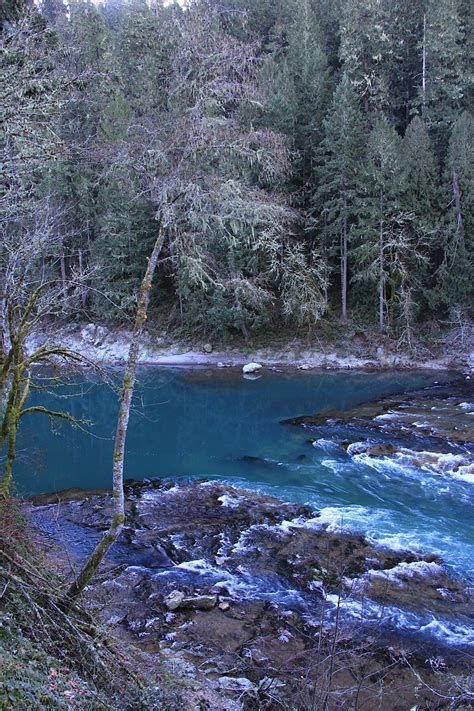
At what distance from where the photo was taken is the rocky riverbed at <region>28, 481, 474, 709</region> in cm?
607

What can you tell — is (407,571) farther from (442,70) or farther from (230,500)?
(442,70)

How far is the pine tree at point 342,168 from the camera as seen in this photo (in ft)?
77.6

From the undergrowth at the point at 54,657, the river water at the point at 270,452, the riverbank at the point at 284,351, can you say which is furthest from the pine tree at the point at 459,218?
the undergrowth at the point at 54,657

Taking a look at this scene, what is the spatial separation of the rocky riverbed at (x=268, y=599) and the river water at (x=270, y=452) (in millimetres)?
1071

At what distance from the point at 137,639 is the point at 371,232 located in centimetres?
2042

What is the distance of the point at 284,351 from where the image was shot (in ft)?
82.2

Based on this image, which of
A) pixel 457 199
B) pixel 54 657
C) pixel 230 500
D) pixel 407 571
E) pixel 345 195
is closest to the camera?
pixel 54 657

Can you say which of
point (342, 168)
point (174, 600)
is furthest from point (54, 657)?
point (342, 168)

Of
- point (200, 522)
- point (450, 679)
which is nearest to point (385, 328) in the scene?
point (200, 522)

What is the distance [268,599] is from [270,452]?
675 cm

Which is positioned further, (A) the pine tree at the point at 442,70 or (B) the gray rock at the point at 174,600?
(A) the pine tree at the point at 442,70

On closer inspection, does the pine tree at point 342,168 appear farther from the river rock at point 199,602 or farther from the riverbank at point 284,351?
the river rock at point 199,602

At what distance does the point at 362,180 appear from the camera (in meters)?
23.8

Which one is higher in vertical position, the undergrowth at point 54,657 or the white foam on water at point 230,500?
the undergrowth at point 54,657
